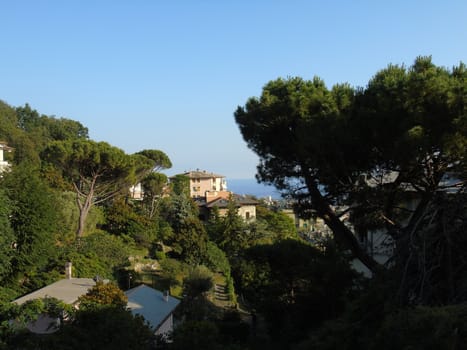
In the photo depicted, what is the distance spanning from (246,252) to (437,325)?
11649 mm

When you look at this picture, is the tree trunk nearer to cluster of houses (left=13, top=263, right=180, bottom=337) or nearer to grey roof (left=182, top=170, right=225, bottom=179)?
cluster of houses (left=13, top=263, right=180, bottom=337)

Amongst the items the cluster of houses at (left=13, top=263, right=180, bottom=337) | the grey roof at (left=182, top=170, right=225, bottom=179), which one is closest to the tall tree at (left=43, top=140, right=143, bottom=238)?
the cluster of houses at (left=13, top=263, right=180, bottom=337)

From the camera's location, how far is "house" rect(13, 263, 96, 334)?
34.5ft

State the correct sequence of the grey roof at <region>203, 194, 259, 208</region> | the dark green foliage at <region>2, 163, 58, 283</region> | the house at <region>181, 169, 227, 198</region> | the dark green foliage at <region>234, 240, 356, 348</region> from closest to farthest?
the dark green foliage at <region>234, 240, 356, 348</region> → the dark green foliage at <region>2, 163, 58, 283</region> → the grey roof at <region>203, 194, 259, 208</region> → the house at <region>181, 169, 227, 198</region>

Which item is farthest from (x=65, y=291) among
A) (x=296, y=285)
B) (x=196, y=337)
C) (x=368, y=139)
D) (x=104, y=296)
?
(x=368, y=139)

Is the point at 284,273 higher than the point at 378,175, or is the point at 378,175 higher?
the point at 378,175

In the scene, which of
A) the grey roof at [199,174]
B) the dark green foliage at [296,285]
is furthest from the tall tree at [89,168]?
the grey roof at [199,174]

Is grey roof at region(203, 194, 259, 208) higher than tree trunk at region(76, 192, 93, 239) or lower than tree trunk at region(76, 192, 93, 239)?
higher

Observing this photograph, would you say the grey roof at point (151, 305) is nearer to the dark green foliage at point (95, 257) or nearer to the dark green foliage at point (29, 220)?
the dark green foliage at point (95, 257)

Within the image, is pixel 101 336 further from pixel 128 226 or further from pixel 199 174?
pixel 199 174

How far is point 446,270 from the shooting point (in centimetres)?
455

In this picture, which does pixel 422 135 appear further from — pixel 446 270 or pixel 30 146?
pixel 30 146

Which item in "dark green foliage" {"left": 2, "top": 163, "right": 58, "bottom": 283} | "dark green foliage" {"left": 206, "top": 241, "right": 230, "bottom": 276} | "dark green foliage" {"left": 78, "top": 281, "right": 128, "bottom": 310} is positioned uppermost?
"dark green foliage" {"left": 2, "top": 163, "right": 58, "bottom": 283}

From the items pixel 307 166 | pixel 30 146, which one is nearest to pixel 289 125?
pixel 307 166
